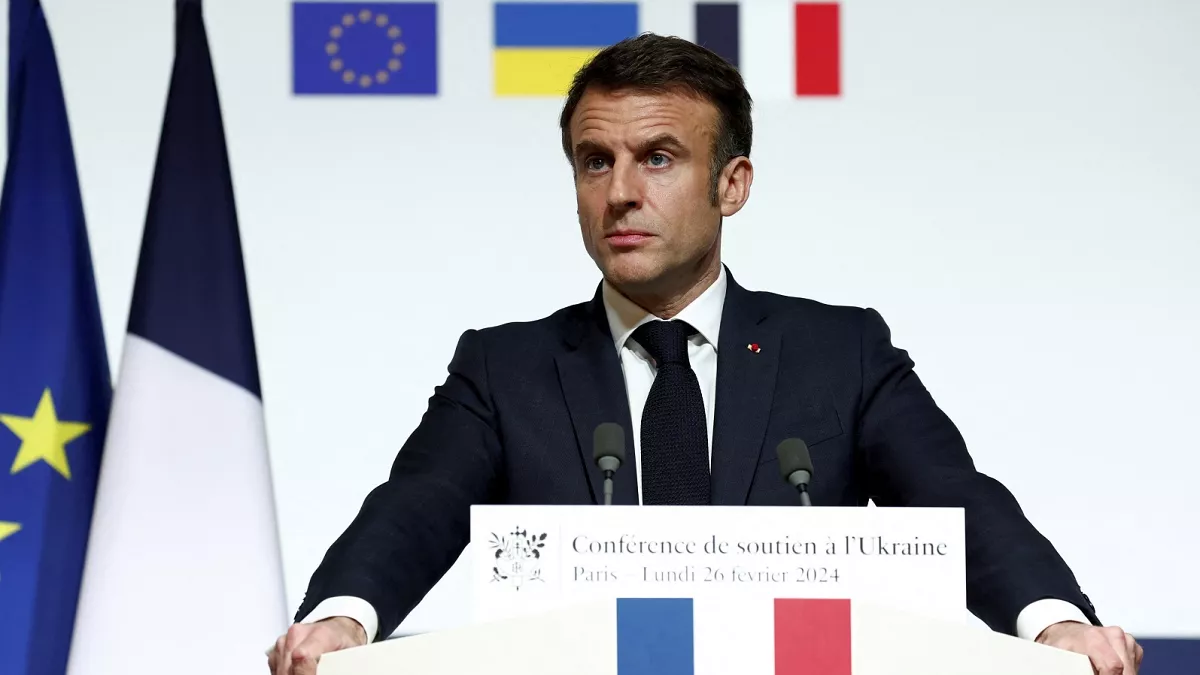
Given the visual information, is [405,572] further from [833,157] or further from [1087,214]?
[1087,214]

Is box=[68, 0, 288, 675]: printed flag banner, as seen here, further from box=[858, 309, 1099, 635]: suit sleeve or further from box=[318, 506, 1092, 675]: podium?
box=[318, 506, 1092, 675]: podium

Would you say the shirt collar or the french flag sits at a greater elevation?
the shirt collar

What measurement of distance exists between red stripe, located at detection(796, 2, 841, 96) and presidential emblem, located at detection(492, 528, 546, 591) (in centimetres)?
264

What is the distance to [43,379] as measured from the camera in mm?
3438

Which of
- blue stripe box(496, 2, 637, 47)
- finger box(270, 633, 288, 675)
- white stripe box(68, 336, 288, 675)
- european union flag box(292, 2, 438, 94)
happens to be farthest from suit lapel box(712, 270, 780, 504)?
european union flag box(292, 2, 438, 94)

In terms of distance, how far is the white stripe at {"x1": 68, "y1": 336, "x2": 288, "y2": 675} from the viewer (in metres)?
3.30

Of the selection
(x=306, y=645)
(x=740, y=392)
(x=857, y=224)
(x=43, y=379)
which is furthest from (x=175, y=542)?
(x=857, y=224)

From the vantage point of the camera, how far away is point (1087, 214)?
3963mm

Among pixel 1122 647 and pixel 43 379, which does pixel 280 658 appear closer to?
pixel 1122 647

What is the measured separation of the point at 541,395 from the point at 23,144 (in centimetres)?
187

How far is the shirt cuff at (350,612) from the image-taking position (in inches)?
75.6

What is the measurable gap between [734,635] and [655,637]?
0.09m

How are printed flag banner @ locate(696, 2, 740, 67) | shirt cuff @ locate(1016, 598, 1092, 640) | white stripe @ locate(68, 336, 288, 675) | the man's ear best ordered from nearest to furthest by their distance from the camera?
shirt cuff @ locate(1016, 598, 1092, 640), the man's ear, white stripe @ locate(68, 336, 288, 675), printed flag banner @ locate(696, 2, 740, 67)

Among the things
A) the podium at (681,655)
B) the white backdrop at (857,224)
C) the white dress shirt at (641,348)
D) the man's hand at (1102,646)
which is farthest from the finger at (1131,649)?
the white backdrop at (857,224)
